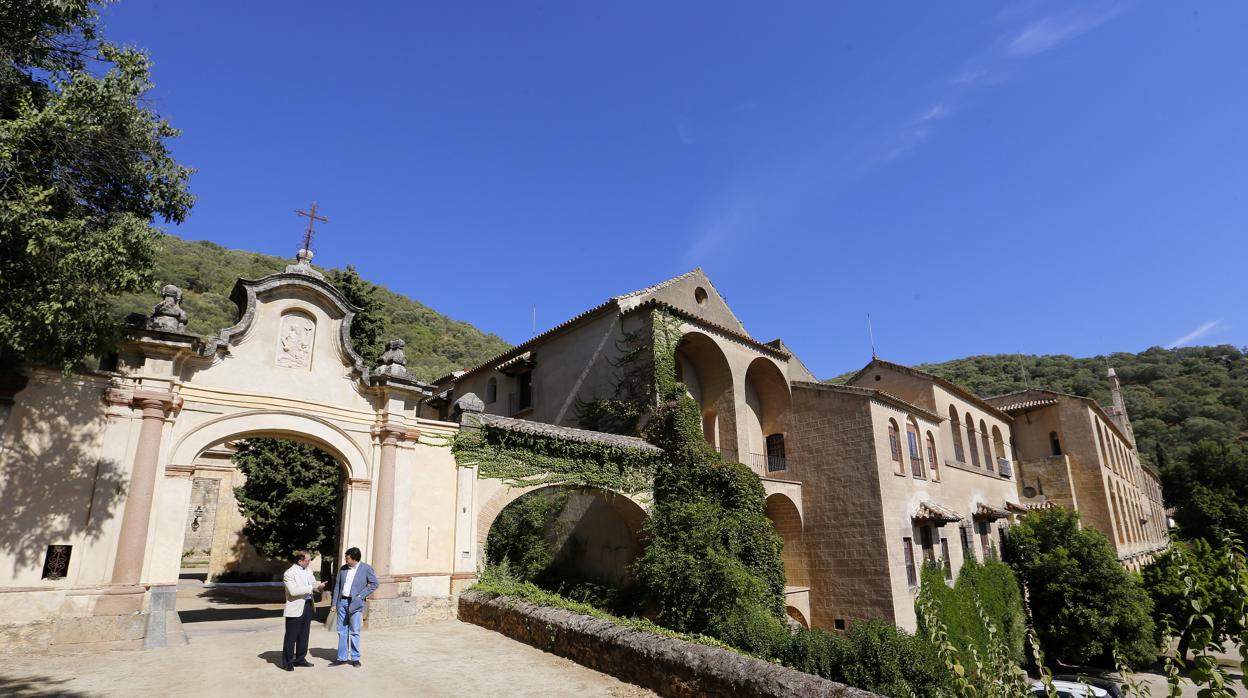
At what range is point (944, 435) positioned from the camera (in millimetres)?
28047

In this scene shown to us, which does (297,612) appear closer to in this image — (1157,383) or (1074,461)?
(1074,461)

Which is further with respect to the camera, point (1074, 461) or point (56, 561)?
point (1074, 461)

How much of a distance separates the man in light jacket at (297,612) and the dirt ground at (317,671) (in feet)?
0.80

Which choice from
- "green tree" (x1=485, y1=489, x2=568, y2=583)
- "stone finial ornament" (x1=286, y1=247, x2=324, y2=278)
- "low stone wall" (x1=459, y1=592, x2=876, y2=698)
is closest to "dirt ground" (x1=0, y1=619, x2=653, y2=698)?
"low stone wall" (x1=459, y1=592, x2=876, y2=698)

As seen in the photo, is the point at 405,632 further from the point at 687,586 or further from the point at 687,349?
the point at 687,349

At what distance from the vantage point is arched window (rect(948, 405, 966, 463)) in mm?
28906

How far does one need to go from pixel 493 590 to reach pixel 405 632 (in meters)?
1.90

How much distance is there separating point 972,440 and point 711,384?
15694 millimetres

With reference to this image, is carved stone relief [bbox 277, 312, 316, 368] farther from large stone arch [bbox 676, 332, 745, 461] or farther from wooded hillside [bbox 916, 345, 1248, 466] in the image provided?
wooded hillside [bbox 916, 345, 1248, 466]

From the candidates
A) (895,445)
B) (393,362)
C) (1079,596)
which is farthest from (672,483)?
(1079,596)

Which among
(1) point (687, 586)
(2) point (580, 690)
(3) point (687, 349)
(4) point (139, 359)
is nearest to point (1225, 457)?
(3) point (687, 349)

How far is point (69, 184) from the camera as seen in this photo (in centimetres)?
872

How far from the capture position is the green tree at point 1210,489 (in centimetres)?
4509

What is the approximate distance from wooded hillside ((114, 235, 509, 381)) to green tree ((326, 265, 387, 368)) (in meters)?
20.3
